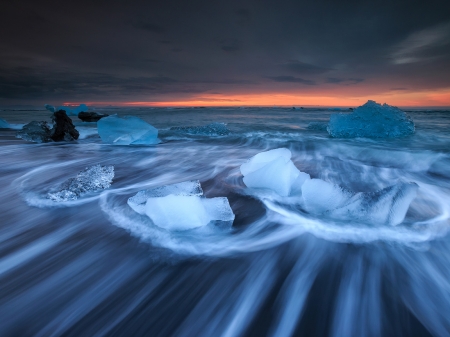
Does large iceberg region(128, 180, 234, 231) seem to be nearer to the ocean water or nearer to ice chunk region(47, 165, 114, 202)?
the ocean water

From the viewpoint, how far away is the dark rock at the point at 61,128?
6.88m

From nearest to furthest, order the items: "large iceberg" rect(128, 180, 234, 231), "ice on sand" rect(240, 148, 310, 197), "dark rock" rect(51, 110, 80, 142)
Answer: "large iceberg" rect(128, 180, 234, 231) → "ice on sand" rect(240, 148, 310, 197) → "dark rock" rect(51, 110, 80, 142)

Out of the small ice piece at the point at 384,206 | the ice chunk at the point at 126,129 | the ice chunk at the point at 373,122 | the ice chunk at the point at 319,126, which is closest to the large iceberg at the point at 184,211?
the small ice piece at the point at 384,206

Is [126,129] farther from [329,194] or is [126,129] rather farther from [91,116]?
[91,116]

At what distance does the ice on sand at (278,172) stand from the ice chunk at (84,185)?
1.76 meters

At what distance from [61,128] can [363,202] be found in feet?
25.7

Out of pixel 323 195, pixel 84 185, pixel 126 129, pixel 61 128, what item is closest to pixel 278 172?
pixel 323 195

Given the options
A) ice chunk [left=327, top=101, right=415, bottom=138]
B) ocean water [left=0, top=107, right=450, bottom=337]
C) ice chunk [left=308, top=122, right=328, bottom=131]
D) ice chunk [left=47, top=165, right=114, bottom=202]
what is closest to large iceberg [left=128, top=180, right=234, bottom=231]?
ocean water [left=0, top=107, right=450, bottom=337]

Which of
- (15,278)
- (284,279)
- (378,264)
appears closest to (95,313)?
(15,278)

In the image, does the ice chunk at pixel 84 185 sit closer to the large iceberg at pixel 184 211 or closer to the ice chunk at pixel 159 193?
the ice chunk at pixel 159 193

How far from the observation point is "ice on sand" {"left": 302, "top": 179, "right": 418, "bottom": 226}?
1770 millimetres

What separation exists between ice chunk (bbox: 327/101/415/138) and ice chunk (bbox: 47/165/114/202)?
22.1 ft

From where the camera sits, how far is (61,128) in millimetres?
6984

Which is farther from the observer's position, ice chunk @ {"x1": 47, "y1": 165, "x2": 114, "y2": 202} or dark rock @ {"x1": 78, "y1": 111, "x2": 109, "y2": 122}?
dark rock @ {"x1": 78, "y1": 111, "x2": 109, "y2": 122}
